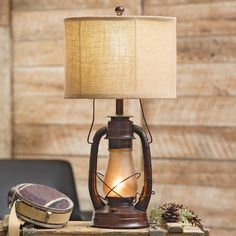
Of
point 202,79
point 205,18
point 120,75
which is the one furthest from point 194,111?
point 120,75

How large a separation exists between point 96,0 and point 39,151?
91cm

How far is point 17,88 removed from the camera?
16.3 ft

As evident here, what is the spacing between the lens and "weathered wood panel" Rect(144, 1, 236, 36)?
4.52 m

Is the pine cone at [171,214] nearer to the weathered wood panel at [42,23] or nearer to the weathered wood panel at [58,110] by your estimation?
the weathered wood panel at [58,110]

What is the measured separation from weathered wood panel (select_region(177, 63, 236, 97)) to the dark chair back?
0.75 metres

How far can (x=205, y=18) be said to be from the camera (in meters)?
4.58

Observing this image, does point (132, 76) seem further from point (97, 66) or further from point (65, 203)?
point (65, 203)

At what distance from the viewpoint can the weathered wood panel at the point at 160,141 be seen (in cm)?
454

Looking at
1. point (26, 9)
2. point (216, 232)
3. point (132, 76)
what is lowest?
point (216, 232)

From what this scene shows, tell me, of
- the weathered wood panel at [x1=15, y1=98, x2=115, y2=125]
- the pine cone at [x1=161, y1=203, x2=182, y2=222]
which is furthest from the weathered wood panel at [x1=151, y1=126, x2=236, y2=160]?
the pine cone at [x1=161, y1=203, x2=182, y2=222]

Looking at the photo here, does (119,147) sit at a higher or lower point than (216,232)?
higher

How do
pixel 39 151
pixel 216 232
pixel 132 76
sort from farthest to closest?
1. pixel 39 151
2. pixel 216 232
3. pixel 132 76

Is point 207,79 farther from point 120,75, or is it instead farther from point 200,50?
point 120,75

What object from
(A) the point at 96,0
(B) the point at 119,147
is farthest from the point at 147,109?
(B) the point at 119,147
